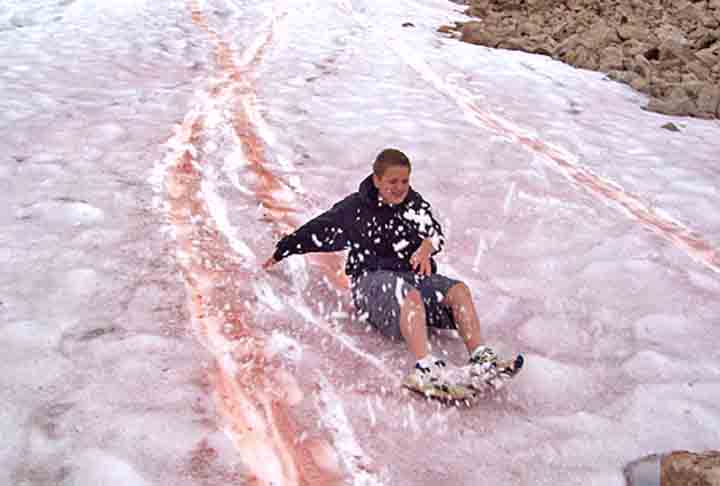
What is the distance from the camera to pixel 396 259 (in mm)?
3488

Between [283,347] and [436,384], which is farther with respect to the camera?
[283,347]

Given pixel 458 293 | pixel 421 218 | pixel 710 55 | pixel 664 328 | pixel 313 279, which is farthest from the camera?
pixel 710 55

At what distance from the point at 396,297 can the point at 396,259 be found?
0.33m

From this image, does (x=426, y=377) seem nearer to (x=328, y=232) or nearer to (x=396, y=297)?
(x=396, y=297)

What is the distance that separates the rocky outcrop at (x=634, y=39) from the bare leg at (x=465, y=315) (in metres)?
5.89

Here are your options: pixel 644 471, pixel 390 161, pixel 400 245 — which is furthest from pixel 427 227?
pixel 644 471

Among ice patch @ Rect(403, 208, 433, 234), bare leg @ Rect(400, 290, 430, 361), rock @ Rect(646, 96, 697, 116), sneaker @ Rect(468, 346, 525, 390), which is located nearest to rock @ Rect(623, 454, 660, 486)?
sneaker @ Rect(468, 346, 525, 390)

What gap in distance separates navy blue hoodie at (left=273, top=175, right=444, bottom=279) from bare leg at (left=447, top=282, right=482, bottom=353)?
0.92ft

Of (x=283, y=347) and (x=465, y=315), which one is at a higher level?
(x=465, y=315)

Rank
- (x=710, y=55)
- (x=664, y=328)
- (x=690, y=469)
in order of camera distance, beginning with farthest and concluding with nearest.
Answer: (x=710, y=55) < (x=664, y=328) < (x=690, y=469)

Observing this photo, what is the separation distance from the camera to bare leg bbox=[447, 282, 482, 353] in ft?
10.1

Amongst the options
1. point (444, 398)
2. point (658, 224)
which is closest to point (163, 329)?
point (444, 398)

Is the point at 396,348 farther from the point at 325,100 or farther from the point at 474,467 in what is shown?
the point at 325,100

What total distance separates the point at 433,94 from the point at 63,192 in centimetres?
474
